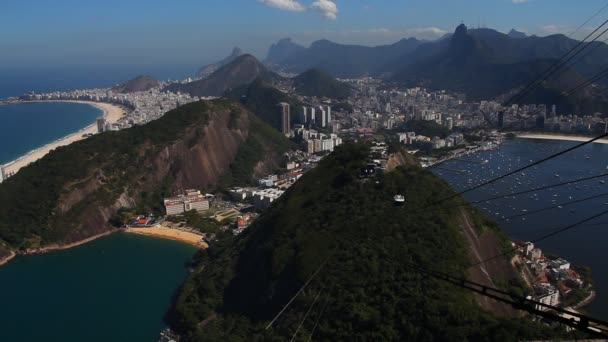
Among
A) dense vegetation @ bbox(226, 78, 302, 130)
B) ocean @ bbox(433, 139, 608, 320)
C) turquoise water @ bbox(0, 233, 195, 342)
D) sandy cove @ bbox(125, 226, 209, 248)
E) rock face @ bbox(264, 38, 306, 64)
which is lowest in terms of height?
turquoise water @ bbox(0, 233, 195, 342)

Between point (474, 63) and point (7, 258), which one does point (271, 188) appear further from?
point (474, 63)

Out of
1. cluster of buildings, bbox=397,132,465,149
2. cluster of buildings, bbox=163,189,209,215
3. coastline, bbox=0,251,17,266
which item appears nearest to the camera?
coastline, bbox=0,251,17,266

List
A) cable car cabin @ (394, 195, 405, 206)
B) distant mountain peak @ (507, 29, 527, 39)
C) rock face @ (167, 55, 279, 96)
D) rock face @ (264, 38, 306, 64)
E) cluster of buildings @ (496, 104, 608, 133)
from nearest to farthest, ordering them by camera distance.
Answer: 1. cable car cabin @ (394, 195, 405, 206)
2. cluster of buildings @ (496, 104, 608, 133)
3. rock face @ (167, 55, 279, 96)
4. distant mountain peak @ (507, 29, 527, 39)
5. rock face @ (264, 38, 306, 64)

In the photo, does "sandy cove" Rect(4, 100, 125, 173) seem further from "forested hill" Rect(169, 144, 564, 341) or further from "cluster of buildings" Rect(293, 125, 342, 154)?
"forested hill" Rect(169, 144, 564, 341)

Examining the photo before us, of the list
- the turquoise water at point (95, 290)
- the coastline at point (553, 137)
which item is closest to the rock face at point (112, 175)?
the turquoise water at point (95, 290)

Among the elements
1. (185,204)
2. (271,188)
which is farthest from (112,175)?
(271,188)

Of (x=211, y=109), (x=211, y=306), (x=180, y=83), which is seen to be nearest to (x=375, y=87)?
(x=180, y=83)

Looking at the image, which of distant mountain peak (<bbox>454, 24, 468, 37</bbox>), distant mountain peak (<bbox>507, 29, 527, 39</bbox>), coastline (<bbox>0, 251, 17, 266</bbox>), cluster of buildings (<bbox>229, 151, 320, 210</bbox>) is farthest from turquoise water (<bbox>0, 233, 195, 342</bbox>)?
distant mountain peak (<bbox>507, 29, 527, 39</bbox>)
